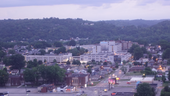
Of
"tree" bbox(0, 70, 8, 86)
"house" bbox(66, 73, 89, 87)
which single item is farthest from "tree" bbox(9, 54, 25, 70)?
"house" bbox(66, 73, 89, 87)

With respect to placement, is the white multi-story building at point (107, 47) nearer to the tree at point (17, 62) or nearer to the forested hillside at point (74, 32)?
the tree at point (17, 62)

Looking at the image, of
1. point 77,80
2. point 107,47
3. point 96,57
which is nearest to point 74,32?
point 107,47

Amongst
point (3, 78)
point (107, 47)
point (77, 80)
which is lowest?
point (77, 80)

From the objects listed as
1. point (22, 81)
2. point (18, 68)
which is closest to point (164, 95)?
point (22, 81)

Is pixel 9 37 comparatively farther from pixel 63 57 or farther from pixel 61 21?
pixel 63 57

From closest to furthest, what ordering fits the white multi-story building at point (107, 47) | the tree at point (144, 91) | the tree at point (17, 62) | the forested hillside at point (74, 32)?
the tree at point (144, 91) < the tree at point (17, 62) < the white multi-story building at point (107, 47) < the forested hillside at point (74, 32)

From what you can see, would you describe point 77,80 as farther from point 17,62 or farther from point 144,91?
point 17,62

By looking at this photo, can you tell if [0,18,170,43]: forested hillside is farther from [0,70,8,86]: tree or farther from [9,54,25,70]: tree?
[0,70,8,86]: tree

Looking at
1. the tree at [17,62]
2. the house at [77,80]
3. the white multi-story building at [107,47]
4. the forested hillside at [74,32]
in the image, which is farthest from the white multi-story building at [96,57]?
the forested hillside at [74,32]

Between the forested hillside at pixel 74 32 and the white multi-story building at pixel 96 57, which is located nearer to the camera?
the white multi-story building at pixel 96 57

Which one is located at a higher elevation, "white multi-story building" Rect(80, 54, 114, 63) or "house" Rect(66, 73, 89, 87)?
"white multi-story building" Rect(80, 54, 114, 63)

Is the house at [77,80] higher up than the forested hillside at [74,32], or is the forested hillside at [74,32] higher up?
the forested hillside at [74,32]
